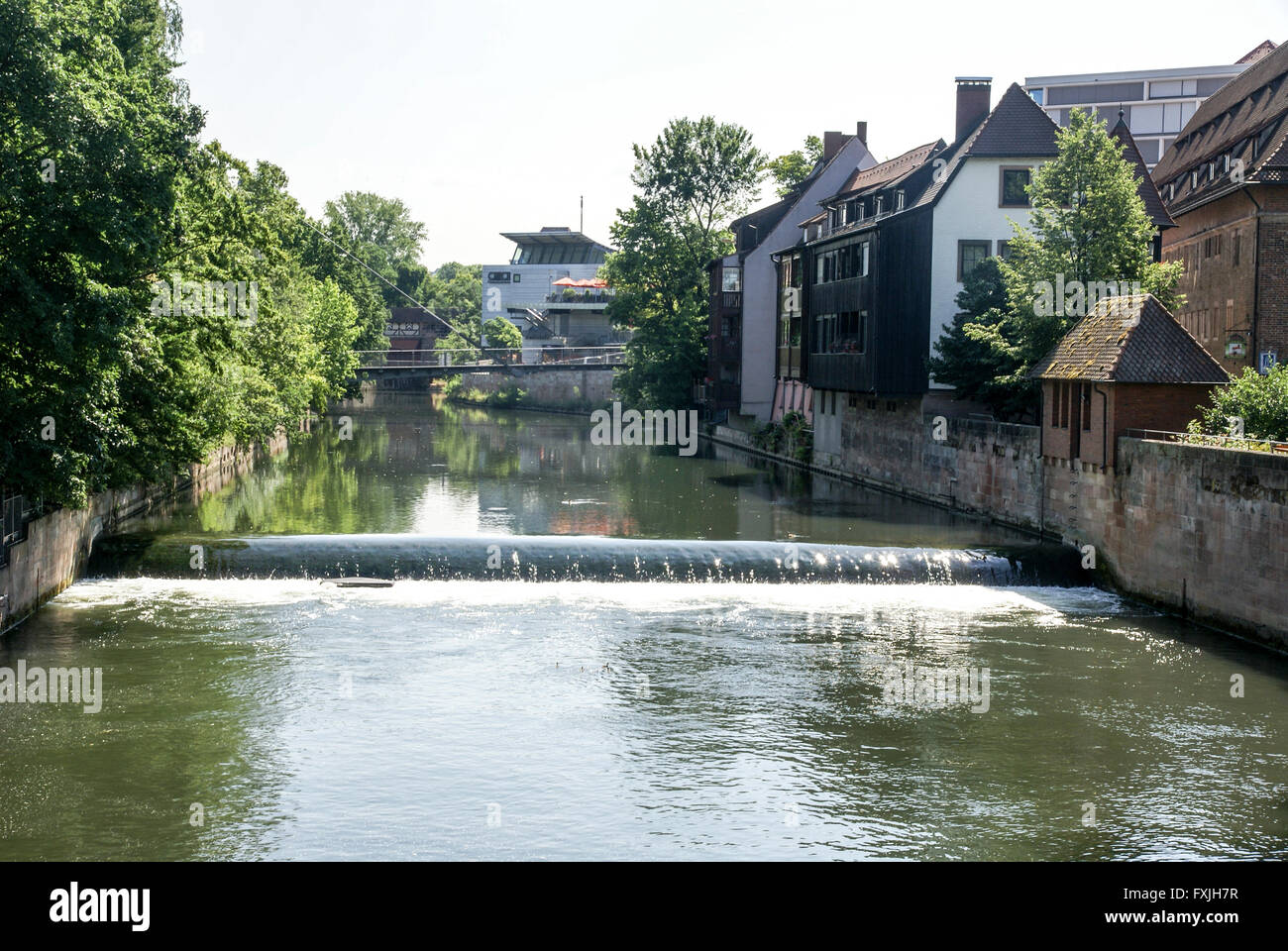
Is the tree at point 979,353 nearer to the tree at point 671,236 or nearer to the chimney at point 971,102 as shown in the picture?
the chimney at point 971,102

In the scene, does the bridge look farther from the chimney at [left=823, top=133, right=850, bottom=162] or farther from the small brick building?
the small brick building

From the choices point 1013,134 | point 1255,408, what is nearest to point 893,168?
point 1013,134

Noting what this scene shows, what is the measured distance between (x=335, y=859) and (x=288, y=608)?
491 inches

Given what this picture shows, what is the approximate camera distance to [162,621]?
24.3 metres

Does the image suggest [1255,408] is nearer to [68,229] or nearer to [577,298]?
[68,229]

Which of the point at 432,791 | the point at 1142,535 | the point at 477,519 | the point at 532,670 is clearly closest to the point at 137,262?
the point at 532,670

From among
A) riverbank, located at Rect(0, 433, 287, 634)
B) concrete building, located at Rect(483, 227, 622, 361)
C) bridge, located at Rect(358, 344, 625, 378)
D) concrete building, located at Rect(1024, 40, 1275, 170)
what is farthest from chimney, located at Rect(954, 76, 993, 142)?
concrete building, located at Rect(483, 227, 622, 361)

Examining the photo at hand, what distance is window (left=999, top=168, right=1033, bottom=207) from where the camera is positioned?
147 ft

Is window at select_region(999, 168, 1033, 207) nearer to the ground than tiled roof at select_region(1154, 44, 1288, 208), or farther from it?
nearer to the ground

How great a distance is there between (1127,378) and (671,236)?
52.2 meters

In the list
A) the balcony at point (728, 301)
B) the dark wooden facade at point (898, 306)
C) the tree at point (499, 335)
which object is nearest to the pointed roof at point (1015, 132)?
the dark wooden facade at point (898, 306)

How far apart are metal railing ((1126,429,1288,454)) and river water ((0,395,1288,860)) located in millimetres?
3372

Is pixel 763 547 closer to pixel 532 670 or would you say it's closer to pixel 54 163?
pixel 532 670

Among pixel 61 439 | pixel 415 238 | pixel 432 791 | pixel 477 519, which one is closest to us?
pixel 432 791
